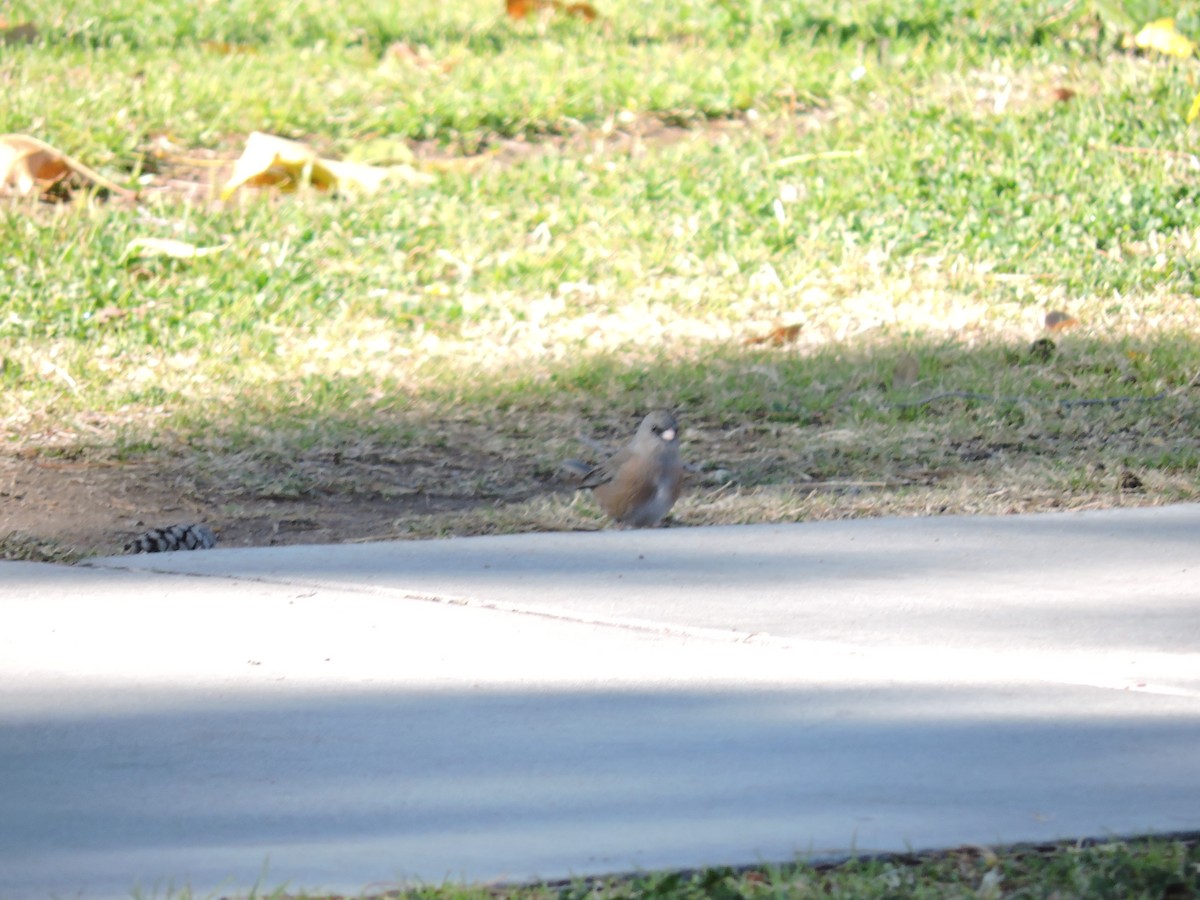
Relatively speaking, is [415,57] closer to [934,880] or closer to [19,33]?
[19,33]

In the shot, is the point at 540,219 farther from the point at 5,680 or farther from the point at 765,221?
the point at 5,680

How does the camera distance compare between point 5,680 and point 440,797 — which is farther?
point 5,680

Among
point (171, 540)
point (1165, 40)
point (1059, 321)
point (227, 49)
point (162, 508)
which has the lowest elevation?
point (162, 508)

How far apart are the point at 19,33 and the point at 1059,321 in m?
6.53

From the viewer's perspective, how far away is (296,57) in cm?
1049

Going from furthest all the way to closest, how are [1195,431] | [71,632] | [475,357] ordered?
[475,357] → [1195,431] → [71,632]

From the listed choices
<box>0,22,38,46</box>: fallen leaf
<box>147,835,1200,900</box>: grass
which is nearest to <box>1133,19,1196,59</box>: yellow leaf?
<box>0,22,38,46</box>: fallen leaf

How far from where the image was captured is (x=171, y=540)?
445 cm

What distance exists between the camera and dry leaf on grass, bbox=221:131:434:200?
335 inches

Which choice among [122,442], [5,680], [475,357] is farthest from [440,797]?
[475,357]

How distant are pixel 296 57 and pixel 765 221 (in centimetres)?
375

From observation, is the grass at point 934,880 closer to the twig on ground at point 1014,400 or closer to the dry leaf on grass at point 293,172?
the twig on ground at point 1014,400

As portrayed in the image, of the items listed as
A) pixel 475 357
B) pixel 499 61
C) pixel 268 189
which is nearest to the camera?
pixel 475 357

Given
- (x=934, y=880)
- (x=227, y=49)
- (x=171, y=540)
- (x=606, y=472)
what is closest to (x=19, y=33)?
(x=227, y=49)
